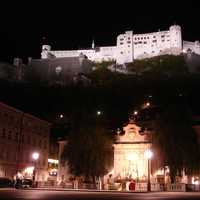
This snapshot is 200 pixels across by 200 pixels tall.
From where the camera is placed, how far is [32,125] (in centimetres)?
5784

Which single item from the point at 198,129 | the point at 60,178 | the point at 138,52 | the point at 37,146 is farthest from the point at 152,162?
the point at 138,52

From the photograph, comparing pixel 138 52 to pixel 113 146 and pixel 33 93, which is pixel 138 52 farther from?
pixel 113 146

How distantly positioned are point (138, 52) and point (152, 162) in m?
108

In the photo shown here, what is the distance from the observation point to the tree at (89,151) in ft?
147

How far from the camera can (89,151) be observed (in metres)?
45.1

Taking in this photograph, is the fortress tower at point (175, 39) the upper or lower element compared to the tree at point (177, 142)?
upper

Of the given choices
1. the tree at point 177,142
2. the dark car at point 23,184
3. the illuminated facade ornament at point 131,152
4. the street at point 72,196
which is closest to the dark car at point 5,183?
the dark car at point 23,184

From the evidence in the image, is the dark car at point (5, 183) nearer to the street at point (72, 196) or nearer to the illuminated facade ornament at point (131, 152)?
the street at point (72, 196)

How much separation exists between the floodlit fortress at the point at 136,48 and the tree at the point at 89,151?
10359 centimetres

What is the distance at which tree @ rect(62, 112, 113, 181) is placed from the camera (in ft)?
147

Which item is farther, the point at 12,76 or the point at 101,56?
the point at 101,56

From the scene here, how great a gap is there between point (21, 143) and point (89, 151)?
14206 mm

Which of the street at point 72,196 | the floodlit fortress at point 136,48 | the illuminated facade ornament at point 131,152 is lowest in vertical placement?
A: the street at point 72,196

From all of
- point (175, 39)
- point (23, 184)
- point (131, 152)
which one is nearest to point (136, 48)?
point (175, 39)
